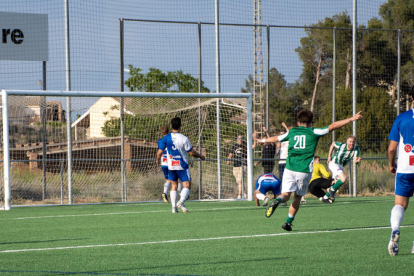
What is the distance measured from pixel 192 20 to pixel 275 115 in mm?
3775

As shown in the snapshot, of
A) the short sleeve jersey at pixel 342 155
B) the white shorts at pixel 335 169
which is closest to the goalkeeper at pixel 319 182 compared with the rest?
the white shorts at pixel 335 169

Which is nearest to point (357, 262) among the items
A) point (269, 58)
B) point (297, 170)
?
point (297, 170)

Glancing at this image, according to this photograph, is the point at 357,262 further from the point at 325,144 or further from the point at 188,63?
the point at 325,144

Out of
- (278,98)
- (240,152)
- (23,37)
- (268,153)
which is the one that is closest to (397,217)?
(240,152)

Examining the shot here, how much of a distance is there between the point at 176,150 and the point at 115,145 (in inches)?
195

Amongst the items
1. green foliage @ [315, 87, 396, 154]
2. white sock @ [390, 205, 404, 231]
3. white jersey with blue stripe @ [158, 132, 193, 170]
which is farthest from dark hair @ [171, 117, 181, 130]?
green foliage @ [315, 87, 396, 154]

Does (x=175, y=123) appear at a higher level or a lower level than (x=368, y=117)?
lower

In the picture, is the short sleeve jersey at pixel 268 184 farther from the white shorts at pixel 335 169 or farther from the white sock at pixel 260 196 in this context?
the white shorts at pixel 335 169

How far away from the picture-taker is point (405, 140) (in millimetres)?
6500

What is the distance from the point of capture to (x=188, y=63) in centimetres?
1750

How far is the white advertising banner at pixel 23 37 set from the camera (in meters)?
16.2

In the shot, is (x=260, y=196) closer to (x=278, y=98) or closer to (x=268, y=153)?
(x=268, y=153)

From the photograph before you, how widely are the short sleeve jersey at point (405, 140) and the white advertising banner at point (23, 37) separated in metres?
11.7

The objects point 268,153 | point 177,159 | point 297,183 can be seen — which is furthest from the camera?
point 268,153
